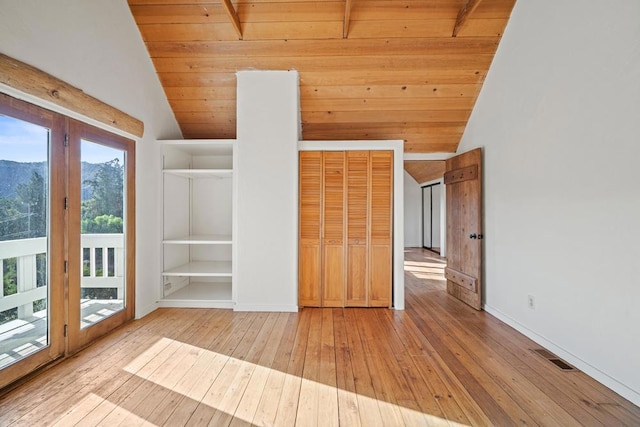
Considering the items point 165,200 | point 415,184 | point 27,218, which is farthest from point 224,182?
point 415,184

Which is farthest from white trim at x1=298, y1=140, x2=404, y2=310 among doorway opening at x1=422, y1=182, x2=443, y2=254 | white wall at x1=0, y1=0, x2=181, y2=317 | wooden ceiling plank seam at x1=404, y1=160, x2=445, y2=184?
doorway opening at x1=422, y1=182, x2=443, y2=254

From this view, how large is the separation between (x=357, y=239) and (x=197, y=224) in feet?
7.82

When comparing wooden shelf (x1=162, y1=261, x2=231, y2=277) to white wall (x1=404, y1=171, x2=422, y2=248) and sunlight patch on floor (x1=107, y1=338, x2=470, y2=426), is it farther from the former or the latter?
white wall (x1=404, y1=171, x2=422, y2=248)

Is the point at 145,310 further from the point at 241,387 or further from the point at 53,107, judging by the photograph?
Result: the point at 53,107

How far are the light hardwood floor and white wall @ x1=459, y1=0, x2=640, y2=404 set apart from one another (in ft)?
1.01

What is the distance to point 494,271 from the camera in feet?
11.6

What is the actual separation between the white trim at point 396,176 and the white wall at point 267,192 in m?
0.38

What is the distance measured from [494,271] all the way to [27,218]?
438 centimetres

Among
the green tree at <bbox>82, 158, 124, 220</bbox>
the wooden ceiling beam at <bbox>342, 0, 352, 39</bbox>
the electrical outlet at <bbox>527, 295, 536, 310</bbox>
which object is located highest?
the wooden ceiling beam at <bbox>342, 0, 352, 39</bbox>

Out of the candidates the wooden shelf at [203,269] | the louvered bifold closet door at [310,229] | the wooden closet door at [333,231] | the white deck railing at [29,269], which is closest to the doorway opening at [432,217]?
the wooden closet door at [333,231]

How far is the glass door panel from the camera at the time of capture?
265 cm

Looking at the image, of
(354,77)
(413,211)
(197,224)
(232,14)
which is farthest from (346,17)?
(413,211)

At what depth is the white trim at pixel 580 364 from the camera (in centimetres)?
196

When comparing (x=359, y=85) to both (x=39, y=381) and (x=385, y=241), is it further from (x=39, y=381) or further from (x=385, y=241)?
(x=39, y=381)
